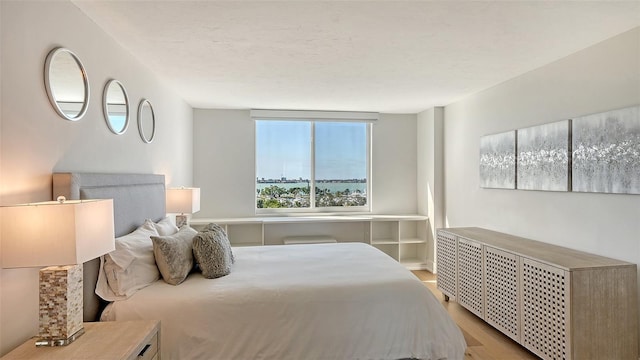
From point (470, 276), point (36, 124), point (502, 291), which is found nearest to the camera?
point (36, 124)

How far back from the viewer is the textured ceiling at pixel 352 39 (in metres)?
2.06

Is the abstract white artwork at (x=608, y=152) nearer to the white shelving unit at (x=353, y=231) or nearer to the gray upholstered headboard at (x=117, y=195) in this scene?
the white shelving unit at (x=353, y=231)

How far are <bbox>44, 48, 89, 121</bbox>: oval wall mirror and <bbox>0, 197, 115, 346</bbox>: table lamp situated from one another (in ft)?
2.06

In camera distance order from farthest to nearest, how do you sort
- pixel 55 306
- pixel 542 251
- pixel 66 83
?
1. pixel 542 251
2. pixel 66 83
3. pixel 55 306

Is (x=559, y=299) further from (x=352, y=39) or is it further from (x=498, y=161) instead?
(x=352, y=39)

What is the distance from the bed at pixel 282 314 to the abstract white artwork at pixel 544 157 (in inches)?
61.8

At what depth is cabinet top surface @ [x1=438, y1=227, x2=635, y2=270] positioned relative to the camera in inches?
92.7

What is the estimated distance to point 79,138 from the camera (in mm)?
2053

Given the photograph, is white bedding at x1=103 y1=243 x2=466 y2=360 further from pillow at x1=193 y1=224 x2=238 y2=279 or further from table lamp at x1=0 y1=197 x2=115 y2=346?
table lamp at x1=0 y1=197 x2=115 y2=346

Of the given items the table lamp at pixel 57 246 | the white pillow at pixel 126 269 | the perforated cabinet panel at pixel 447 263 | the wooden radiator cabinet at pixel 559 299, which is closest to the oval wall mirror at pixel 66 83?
the table lamp at pixel 57 246

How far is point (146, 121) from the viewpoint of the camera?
3.14 m

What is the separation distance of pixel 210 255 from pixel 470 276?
241cm

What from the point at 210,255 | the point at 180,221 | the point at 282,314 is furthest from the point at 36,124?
the point at 180,221

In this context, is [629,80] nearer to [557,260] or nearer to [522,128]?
[522,128]
